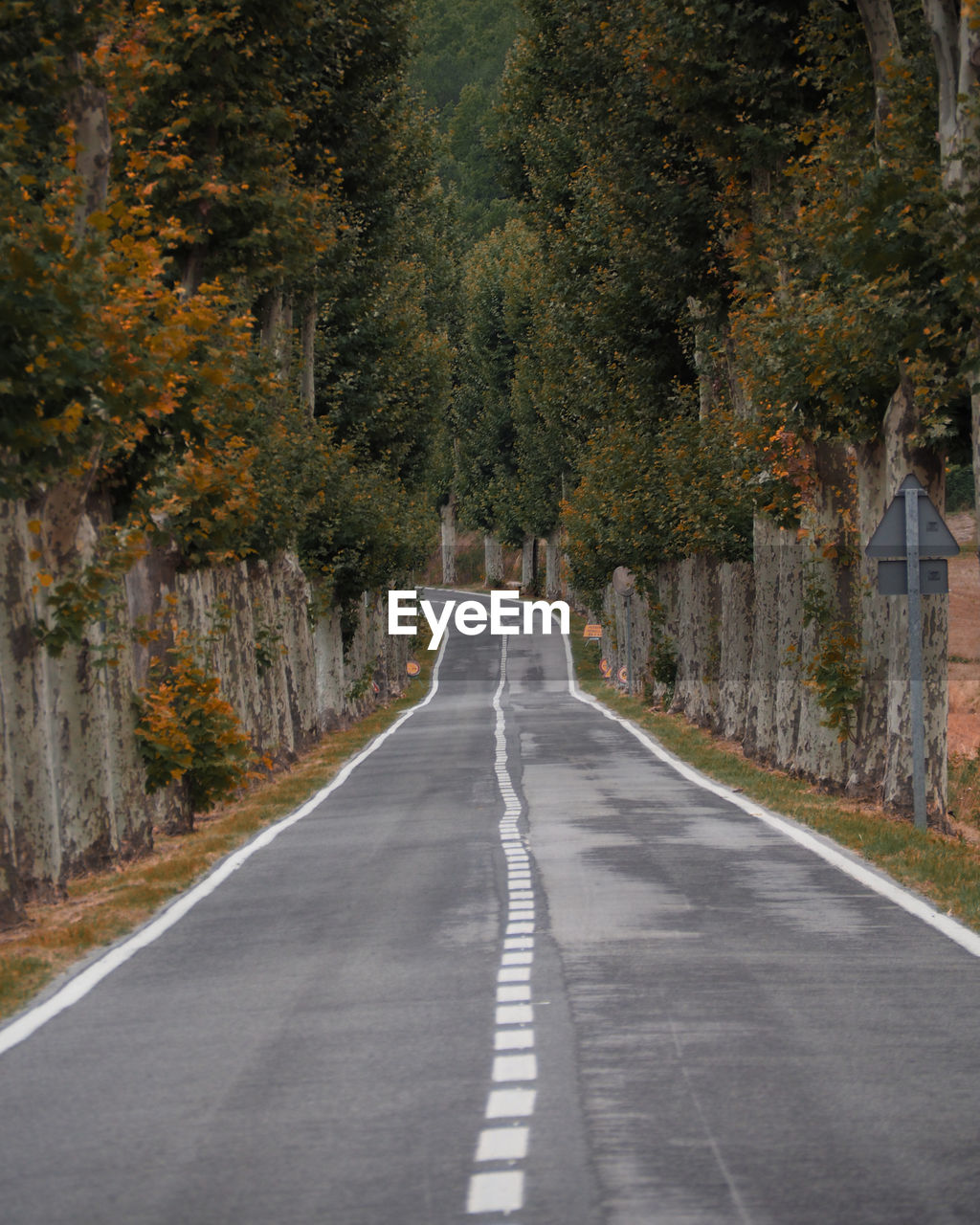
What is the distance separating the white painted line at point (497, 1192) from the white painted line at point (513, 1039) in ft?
5.76

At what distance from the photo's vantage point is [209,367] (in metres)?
14.9

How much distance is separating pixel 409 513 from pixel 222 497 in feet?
119

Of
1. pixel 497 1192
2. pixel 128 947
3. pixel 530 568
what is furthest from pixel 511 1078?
pixel 530 568

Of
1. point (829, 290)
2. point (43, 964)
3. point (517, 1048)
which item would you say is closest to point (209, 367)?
point (43, 964)

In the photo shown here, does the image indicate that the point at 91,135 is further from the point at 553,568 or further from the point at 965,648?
the point at 553,568

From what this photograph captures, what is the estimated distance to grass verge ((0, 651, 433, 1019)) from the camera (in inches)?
406

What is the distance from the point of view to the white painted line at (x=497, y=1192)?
17.5 feet

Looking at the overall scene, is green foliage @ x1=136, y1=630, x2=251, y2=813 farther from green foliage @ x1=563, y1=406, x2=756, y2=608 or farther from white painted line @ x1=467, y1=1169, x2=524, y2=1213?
white painted line @ x1=467, y1=1169, x2=524, y2=1213

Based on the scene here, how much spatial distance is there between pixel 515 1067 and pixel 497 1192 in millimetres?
1615

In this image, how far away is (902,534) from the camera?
15.6 meters

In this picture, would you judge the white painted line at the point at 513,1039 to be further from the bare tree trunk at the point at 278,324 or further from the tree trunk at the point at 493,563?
the tree trunk at the point at 493,563

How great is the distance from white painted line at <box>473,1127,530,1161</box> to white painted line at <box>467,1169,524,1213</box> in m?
0.16

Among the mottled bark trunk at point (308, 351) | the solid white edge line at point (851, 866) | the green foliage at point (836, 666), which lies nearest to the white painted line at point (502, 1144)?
the solid white edge line at point (851, 866)

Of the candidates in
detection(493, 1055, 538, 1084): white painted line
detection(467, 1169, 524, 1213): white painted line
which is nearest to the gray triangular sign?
detection(493, 1055, 538, 1084): white painted line
